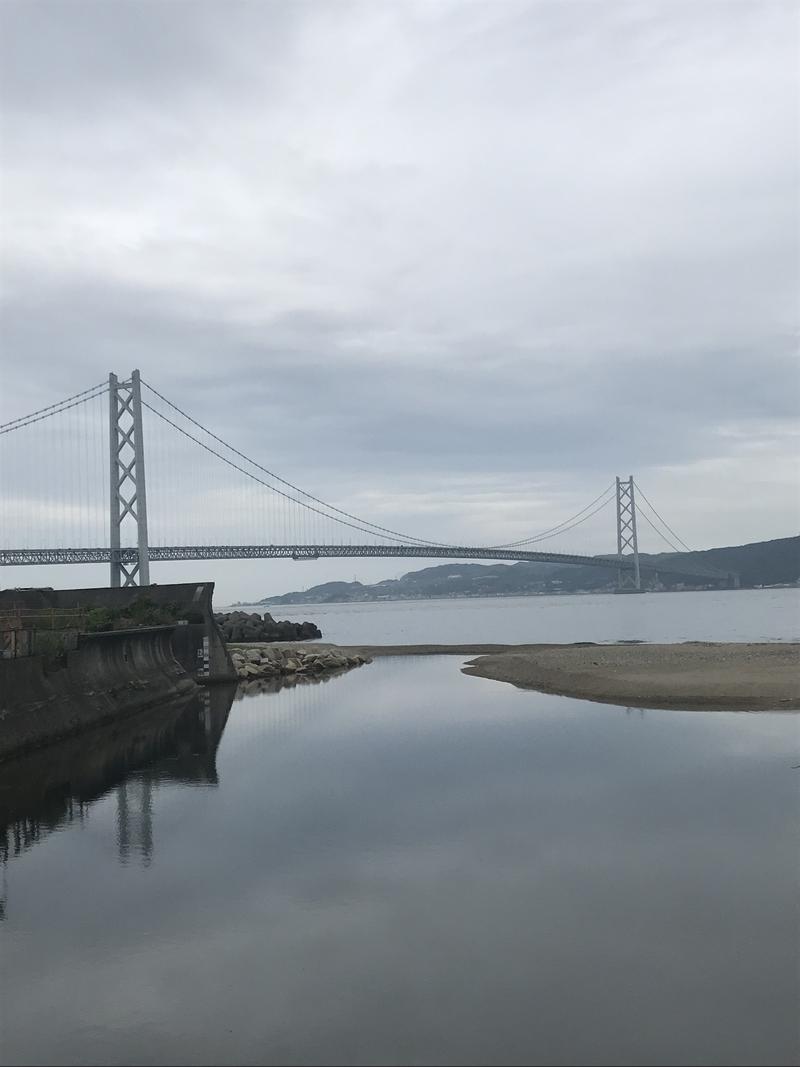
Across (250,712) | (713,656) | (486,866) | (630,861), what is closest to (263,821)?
(486,866)

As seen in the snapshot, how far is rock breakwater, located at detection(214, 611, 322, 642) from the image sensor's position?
7494cm

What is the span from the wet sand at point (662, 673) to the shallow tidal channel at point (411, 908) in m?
7.54

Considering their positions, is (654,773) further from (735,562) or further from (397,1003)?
(735,562)

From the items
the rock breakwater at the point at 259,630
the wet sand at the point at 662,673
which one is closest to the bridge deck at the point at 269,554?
the rock breakwater at the point at 259,630

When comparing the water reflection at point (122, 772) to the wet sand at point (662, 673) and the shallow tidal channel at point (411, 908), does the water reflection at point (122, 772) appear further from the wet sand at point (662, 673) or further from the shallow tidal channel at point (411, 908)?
the wet sand at point (662, 673)

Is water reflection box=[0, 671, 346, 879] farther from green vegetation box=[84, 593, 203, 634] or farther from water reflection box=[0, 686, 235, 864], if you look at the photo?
green vegetation box=[84, 593, 203, 634]

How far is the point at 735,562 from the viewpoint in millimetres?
185125

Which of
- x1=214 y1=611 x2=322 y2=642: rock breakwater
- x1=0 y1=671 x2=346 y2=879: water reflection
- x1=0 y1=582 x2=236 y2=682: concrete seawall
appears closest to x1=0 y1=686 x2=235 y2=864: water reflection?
x1=0 y1=671 x2=346 y2=879: water reflection

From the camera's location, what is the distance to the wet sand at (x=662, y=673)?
2864cm

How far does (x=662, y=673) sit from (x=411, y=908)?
25.8m

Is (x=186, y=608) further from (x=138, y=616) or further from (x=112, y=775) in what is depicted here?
(x=112, y=775)

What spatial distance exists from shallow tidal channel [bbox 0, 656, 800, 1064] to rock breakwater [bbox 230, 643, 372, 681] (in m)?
22.4

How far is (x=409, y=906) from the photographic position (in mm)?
10945

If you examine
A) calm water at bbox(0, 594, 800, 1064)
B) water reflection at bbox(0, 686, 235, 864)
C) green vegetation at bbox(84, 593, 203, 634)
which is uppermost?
green vegetation at bbox(84, 593, 203, 634)
